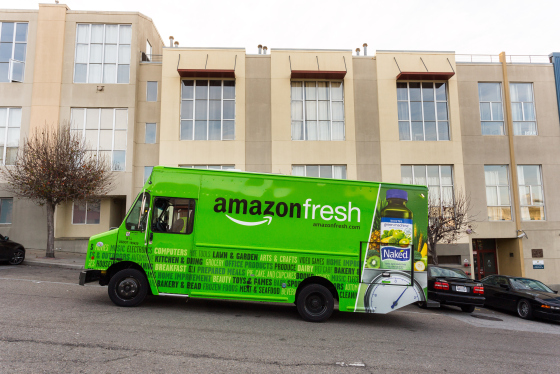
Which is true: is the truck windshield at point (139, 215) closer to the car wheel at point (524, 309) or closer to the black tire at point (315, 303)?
the black tire at point (315, 303)

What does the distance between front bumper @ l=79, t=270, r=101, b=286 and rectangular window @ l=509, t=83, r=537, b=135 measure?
904 inches

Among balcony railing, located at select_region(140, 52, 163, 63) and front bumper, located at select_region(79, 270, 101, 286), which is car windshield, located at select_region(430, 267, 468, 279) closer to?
front bumper, located at select_region(79, 270, 101, 286)

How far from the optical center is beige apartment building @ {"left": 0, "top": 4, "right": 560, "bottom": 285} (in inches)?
810

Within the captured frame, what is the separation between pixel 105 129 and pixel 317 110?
12273mm

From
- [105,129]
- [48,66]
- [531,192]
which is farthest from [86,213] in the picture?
[531,192]

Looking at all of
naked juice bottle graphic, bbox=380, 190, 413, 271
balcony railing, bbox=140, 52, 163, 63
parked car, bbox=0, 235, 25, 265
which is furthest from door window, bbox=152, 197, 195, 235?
balcony railing, bbox=140, 52, 163, 63

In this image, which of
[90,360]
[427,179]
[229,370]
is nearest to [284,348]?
[229,370]

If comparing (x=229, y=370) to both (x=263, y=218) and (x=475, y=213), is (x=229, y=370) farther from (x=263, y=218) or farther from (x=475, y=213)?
(x=475, y=213)

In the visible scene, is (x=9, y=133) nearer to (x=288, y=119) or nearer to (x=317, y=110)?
(x=288, y=119)

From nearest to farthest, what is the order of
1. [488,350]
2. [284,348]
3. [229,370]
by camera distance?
1. [229,370]
2. [284,348]
3. [488,350]

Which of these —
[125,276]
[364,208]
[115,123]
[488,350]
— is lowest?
[488,350]

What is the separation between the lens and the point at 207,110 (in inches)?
830

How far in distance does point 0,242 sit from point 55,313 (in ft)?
33.1

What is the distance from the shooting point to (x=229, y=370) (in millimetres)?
4887
